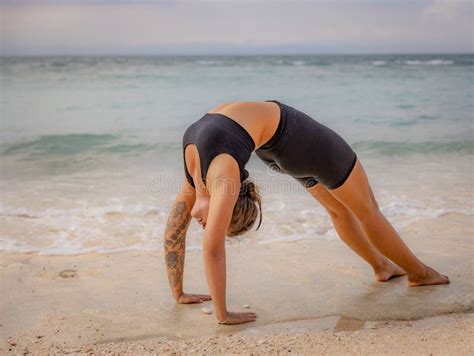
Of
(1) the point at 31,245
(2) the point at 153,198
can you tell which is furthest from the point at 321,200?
(2) the point at 153,198

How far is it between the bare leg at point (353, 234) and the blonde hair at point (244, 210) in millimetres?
705

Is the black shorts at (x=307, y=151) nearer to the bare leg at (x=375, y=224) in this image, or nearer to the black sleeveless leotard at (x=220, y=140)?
the bare leg at (x=375, y=224)

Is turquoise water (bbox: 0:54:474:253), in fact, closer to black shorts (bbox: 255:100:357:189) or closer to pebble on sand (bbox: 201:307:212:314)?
pebble on sand (bbox: 201:307:212:314)

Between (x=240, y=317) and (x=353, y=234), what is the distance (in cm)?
101

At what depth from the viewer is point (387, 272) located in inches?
148

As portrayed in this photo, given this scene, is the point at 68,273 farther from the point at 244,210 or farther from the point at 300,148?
the point at 300,148

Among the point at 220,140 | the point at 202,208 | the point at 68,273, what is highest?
the point at 220,140

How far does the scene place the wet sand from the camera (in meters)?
2.83

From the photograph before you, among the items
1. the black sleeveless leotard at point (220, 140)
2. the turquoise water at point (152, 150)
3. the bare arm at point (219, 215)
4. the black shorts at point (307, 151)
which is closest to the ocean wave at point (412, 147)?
the turquoise water at point (152, 150)

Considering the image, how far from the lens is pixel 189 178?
10.5 ft

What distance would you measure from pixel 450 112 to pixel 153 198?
9554mm

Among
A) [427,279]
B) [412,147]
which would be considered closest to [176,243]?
[427,279]

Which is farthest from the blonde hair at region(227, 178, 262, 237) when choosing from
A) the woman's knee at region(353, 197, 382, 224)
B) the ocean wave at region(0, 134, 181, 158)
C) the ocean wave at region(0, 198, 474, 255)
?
the ocean wave at region(0, 134, 181, 158)

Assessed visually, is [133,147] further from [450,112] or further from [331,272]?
[450,112]
